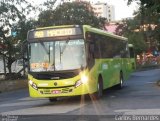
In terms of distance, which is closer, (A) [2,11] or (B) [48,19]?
(A) [2,11]

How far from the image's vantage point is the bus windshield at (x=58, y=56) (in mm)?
18781

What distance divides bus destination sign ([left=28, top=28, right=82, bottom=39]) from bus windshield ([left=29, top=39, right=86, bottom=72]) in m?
0.31

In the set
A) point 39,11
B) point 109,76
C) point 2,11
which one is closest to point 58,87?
point 109,76

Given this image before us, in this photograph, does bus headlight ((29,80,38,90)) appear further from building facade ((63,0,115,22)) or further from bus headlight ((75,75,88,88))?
building facade ((63,0,115,22))

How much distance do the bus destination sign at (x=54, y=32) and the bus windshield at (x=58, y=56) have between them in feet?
1.02

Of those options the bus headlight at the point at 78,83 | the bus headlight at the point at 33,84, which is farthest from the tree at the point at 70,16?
the bus headlight at the point at 78,83

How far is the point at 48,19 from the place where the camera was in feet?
156

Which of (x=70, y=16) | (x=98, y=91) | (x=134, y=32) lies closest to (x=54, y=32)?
(x=98, y=91)

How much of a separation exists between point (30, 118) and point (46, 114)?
101cm

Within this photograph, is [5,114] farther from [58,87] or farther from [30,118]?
[58,87]

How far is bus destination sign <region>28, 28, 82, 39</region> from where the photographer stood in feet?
63.2

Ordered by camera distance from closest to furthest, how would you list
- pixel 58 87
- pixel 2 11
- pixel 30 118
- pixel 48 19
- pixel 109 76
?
1. pixel 30 118
2. pixel 58 87
3. pixel 109 76
4. pixel 2 11
5. pixel 48 19

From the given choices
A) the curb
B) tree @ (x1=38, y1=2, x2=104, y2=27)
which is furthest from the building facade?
the curb

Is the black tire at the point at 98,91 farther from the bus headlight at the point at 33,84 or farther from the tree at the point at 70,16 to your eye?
the tree at the point at 70,16
